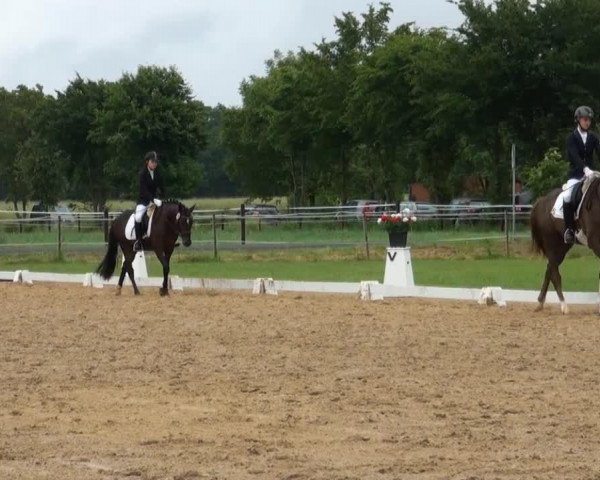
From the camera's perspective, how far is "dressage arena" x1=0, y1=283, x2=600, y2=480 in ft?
22.0

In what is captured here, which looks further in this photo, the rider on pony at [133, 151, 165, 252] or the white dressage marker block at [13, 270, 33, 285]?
the white dressage marker block at [13, 270, 33, 285]

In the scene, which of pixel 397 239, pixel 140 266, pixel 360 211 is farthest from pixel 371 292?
pixel 360 211

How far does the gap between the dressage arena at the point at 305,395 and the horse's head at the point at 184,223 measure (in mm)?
3877

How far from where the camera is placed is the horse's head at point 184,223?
19.3 m

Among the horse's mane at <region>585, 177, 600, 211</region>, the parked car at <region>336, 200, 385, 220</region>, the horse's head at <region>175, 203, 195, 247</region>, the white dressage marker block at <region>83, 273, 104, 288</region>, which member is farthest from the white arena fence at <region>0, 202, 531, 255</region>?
the horse's mane at <region>585, 177, 600, 211</region>

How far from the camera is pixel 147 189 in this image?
1942 cm

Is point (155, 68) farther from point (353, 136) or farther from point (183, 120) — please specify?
point (353, 136)

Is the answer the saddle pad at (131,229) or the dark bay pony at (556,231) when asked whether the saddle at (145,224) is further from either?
the dark bay pony at (556,231)

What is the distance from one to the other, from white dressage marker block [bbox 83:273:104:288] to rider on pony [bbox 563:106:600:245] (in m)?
9.66

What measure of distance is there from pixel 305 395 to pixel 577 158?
686 centimetres

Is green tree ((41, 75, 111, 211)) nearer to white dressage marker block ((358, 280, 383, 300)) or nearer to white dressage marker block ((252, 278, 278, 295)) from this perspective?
white dressage marker block ((252, 278, 278, 295))

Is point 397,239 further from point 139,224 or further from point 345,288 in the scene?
point 139,224

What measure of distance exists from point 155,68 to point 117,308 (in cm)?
3797

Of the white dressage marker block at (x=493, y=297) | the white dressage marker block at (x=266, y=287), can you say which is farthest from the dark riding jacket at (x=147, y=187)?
the white dressage marker block at (x=493, y=297)
